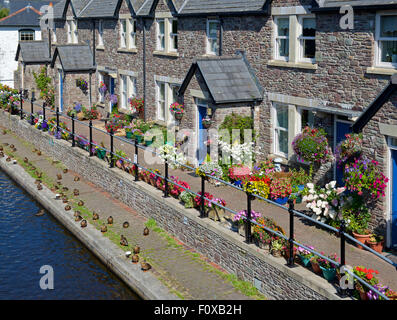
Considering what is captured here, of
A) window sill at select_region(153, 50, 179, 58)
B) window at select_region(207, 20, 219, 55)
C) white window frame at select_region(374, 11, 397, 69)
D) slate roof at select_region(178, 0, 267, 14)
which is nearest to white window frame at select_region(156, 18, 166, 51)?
window sill at select_region(153, 50, 179, 58)

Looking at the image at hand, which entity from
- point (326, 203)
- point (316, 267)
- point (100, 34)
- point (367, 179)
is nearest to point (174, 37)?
point (100, 34)

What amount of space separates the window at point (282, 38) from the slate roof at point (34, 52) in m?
24.0

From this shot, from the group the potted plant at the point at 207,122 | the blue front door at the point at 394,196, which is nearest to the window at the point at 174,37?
the potted plant at the point at 207,122

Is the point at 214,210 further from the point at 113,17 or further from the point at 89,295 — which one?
the point at 113,17

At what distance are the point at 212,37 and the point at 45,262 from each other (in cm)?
998

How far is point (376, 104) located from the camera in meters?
12.4

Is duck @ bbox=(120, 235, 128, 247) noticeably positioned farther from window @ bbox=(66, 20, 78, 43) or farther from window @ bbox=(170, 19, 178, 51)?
window @ bbox=(66, 20, 78, 43)

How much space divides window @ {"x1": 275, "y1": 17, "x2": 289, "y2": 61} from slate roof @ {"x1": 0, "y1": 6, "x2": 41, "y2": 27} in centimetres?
3330

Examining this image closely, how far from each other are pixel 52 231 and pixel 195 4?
9.87m

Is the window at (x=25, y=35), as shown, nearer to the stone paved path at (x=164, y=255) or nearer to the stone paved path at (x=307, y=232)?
the stone paved path at (x=164, y=255)

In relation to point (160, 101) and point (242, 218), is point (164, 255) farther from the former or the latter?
point (160, 101)

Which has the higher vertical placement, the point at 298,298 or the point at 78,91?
the point at 78,91

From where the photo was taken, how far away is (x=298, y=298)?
10.6m

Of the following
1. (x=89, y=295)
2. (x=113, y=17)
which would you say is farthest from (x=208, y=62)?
(x=113, y=17)
